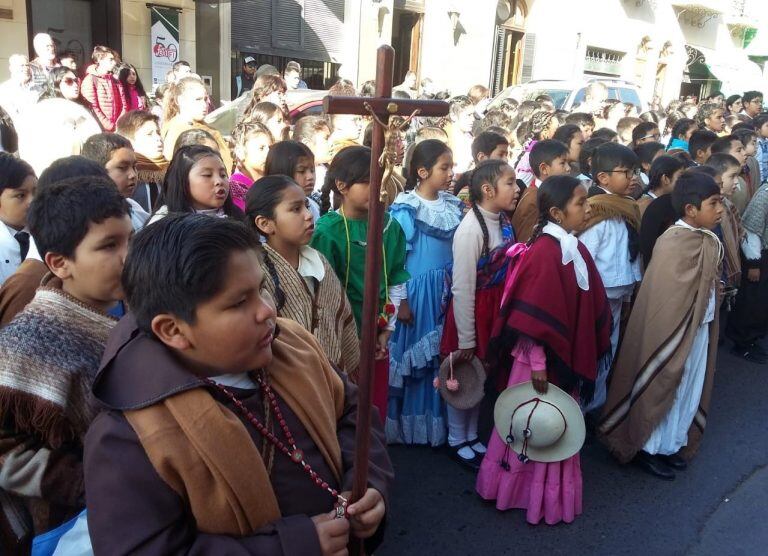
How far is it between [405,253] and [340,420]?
1.87 metres

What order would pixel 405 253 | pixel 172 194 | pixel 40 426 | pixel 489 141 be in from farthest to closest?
pixel 489 141
pixel 405 253
pixel 172 194
pixel 40 426

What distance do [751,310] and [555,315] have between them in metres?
3.35

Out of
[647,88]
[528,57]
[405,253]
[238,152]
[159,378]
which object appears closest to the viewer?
[159,378]

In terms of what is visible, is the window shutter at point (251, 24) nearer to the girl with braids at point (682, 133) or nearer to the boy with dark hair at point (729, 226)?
the girl with braids at point (682, 133)

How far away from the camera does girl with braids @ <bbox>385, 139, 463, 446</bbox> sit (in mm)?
3646

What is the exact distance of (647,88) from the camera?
24.8m

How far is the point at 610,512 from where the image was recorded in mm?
3324

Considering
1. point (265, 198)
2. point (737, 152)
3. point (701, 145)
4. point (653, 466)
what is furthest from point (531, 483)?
point (701, 145)

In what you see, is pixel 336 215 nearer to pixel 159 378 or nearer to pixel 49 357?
pixel 49 357

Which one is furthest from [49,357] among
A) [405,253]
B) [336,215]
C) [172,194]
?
[405,253]

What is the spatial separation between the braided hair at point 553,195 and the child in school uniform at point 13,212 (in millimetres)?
2237

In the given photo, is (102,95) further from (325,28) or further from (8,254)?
(325,28)

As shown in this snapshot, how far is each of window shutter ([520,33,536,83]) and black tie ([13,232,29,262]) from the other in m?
19.4

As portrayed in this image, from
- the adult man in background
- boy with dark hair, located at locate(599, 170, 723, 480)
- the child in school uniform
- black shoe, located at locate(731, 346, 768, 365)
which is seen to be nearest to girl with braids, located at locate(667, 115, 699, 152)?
black shoe, located at locate(731, 346, 768, 365)
